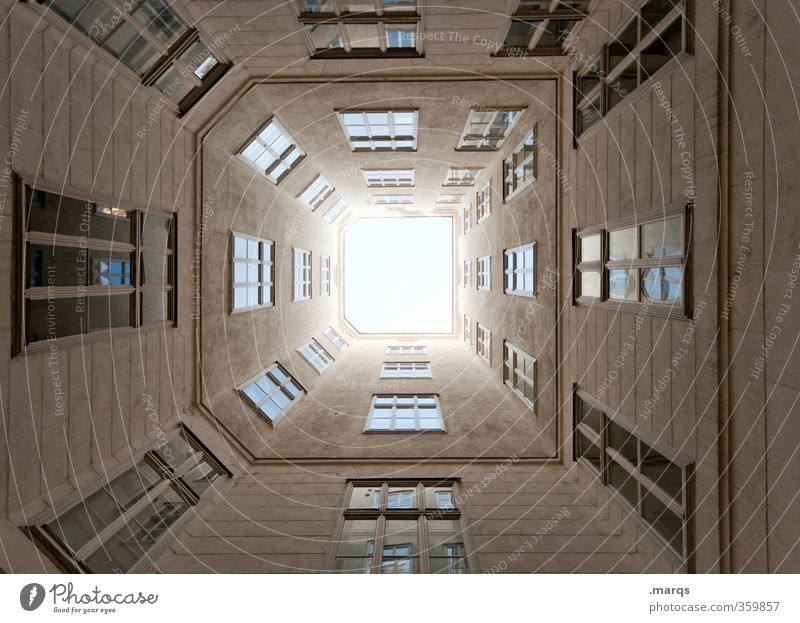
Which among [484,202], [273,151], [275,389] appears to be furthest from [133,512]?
[484,202]

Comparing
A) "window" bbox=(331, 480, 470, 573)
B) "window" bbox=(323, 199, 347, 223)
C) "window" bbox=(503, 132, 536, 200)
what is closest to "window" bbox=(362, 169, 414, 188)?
"window" bbox=(323, 199, 347, 223)

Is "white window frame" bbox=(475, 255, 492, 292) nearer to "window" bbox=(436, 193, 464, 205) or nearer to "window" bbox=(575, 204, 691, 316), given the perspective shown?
"window" bbox=(436, 193, 464, 205)

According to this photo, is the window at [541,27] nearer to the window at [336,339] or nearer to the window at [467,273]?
the window at [467,273]

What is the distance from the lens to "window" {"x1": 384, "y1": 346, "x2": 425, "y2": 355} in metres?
36.0

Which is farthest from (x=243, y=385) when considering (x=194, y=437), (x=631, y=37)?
(x=631, y=37)

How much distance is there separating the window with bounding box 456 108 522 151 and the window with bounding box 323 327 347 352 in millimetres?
19170

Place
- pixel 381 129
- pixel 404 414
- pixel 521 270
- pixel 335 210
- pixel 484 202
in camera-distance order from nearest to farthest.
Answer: pixel 521 270 → pixel 381 129 → pixel 404 414 → pixel 484 202 → pixel 335 210

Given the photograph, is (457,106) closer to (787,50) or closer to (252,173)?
(252,173)

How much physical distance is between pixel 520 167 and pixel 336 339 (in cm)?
2273

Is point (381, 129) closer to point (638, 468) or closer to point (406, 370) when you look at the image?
point (406, 370)

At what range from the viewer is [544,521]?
12.8 metres

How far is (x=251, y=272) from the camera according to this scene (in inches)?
776

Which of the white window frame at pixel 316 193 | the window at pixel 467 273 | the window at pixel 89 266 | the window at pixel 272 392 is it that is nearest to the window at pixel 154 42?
the window at pixel 89 266

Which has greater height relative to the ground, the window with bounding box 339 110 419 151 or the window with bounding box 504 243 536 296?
the window with bounding box 339 110 419 151
